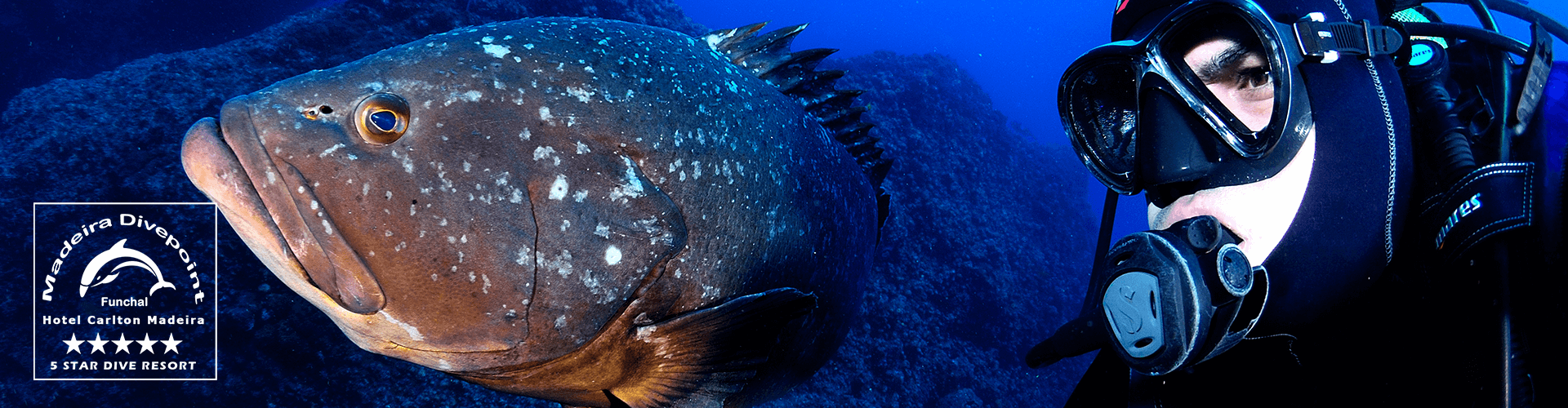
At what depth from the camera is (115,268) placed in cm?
495

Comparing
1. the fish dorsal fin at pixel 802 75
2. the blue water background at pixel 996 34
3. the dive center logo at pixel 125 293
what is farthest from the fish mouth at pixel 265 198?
the blue water background at pixel 996 34

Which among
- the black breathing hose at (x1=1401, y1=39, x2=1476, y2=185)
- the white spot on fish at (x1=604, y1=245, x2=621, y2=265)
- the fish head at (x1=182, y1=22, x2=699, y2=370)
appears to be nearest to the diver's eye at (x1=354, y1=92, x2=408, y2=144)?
the fish head at (x1=182, y1=22, x2=699, y2=370)

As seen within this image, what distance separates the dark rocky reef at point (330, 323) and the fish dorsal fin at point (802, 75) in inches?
11.1

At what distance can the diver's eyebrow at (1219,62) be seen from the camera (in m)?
1.64

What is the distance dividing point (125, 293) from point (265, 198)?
6.14 meters

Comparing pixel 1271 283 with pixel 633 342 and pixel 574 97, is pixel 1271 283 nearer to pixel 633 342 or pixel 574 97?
pixel 633 342

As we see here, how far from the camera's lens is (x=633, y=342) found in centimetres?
186

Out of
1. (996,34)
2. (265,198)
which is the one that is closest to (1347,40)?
(265,198)

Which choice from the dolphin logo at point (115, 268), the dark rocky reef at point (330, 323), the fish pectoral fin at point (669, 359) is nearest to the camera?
the fish pectoral fin at point (669, 359)

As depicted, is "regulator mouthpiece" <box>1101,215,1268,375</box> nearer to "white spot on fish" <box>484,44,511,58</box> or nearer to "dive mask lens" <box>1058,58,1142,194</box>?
"dive mask lens" <box>1058,58,1142,194</box>

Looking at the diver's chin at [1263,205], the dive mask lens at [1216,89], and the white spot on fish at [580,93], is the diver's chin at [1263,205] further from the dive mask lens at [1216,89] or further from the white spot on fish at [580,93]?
the white spot on fish at [580,93]

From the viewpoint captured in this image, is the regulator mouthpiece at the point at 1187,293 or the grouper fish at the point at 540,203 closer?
the grouper fish at the point at 540,203

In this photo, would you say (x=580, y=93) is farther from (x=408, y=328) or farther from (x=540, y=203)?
(x=408, y=328)

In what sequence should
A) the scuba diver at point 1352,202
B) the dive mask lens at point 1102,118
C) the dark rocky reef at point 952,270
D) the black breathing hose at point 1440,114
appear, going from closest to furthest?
the scuba diver at point 1352,202, the black breathing hose at point 1440,114, the dive mask lens at point 1102,118, the dark rocky reef at point 952,270
